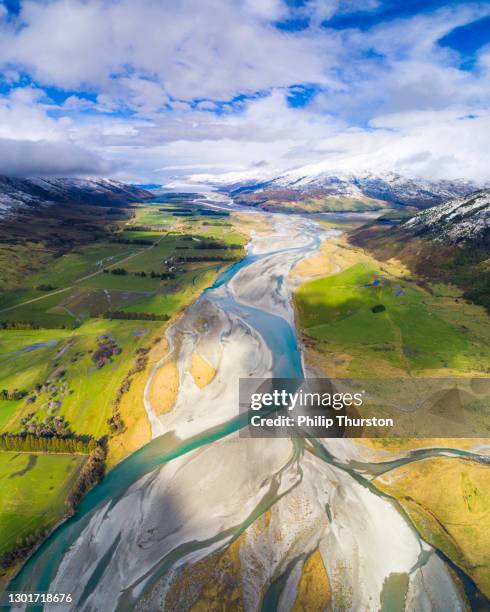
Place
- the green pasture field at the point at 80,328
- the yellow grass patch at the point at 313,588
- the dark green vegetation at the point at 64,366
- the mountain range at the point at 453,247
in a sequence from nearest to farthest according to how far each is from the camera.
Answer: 1. the yellow grass patch at the point at 313,588
2. the dark green vegetation at the point at 64,366
3. the green pasture field at the point at 80,328
4. the mountain range at the point at 453,247

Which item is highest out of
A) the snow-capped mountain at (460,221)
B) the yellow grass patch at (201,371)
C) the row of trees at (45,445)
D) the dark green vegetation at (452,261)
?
the snow-capped mountain at (460,221)

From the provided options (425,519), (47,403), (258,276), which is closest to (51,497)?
(47,403)

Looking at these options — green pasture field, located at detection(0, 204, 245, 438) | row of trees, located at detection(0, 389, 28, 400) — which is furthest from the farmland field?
row of trees, located at detection(0, 389, 28, 400)

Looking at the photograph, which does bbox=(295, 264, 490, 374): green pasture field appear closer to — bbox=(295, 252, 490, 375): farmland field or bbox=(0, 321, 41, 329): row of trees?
bbox=(295, 252, 490, 375): farmland field

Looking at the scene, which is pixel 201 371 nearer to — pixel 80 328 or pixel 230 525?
pixel 230 525

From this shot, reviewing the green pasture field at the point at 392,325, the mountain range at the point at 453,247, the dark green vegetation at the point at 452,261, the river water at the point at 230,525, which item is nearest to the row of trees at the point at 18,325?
the river water at the point at 230,525

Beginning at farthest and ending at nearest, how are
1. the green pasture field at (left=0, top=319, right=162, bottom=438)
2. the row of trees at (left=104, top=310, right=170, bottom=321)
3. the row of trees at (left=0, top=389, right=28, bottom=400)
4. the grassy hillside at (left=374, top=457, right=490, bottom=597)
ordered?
the row of trees at (left=104, top=310, right=170, bottom=321) < the row of trees at (left=0, top=389, right=28, bottom=400) < the green pasture field at (left=0, top=319, right=162, bottom=438) < the grassy hillside at (left=374, top=457, right=490, bottom=597)

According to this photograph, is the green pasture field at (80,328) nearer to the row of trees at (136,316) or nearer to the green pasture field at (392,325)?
the row of trees at (136,316)
